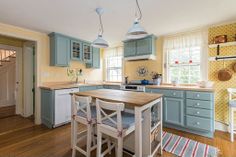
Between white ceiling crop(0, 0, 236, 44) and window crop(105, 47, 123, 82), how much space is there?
1.52 meters

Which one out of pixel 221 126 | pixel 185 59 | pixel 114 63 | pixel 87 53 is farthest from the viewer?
pixel 114 63

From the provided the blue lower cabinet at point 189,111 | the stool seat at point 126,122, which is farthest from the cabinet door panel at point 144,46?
the stool seat at point 126,122

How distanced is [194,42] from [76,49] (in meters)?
3.11

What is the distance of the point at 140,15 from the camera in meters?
2.44

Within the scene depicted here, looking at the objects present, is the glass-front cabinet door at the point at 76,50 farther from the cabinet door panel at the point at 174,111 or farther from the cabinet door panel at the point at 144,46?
the cabinet door panel at the point at 174,111

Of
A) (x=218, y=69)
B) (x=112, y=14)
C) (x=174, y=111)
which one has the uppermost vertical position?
(x=112, y=14)

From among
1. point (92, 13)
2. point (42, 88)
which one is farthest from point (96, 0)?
point (42, 88)

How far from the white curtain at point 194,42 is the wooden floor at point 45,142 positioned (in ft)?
4.50

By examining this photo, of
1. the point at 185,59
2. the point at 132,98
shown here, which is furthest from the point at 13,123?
the point at 185,59

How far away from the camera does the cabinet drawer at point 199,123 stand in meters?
2.59

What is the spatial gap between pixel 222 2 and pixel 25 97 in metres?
4.85

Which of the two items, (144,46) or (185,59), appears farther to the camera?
(144,46)

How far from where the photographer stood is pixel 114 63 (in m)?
4.96

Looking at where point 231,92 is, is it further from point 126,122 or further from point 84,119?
point 84,119
